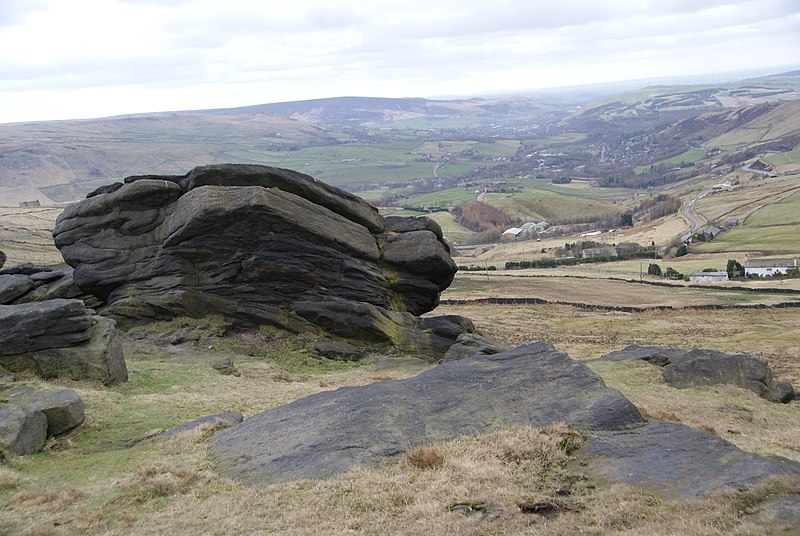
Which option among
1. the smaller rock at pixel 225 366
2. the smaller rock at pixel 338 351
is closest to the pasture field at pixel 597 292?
the smaller rock at pixel 338 351

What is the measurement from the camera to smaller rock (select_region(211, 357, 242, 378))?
3192cm

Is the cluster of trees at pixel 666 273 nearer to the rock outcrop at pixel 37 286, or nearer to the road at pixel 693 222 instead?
the road at pixel 693 222

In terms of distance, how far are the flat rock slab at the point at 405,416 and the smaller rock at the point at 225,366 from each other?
10.6 metres

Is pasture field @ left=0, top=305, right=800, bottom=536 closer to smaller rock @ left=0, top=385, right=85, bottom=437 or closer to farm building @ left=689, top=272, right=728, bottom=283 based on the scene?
smaller rock @ left=0, top=385, right=85, bottom=437

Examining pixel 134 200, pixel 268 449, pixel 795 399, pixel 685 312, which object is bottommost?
pixel 685 312

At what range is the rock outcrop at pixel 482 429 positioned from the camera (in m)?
15.2

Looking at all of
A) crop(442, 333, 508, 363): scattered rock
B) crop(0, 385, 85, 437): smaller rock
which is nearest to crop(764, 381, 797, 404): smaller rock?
crop(442, 333, 508, 363): scattered rock

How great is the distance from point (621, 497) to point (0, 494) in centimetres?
1466

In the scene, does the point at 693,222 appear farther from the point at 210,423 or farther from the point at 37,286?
the point at 210,423

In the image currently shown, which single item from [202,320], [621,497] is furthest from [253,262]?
[621,497]

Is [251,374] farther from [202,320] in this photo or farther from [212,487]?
[212,487]

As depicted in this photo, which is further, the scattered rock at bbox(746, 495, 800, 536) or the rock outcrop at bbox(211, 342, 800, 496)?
the rock outcrop at bbox(211, 342, 800, 496)

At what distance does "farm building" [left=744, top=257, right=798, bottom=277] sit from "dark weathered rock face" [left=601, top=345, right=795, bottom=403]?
76789 millimetres

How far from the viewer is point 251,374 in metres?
32.4
